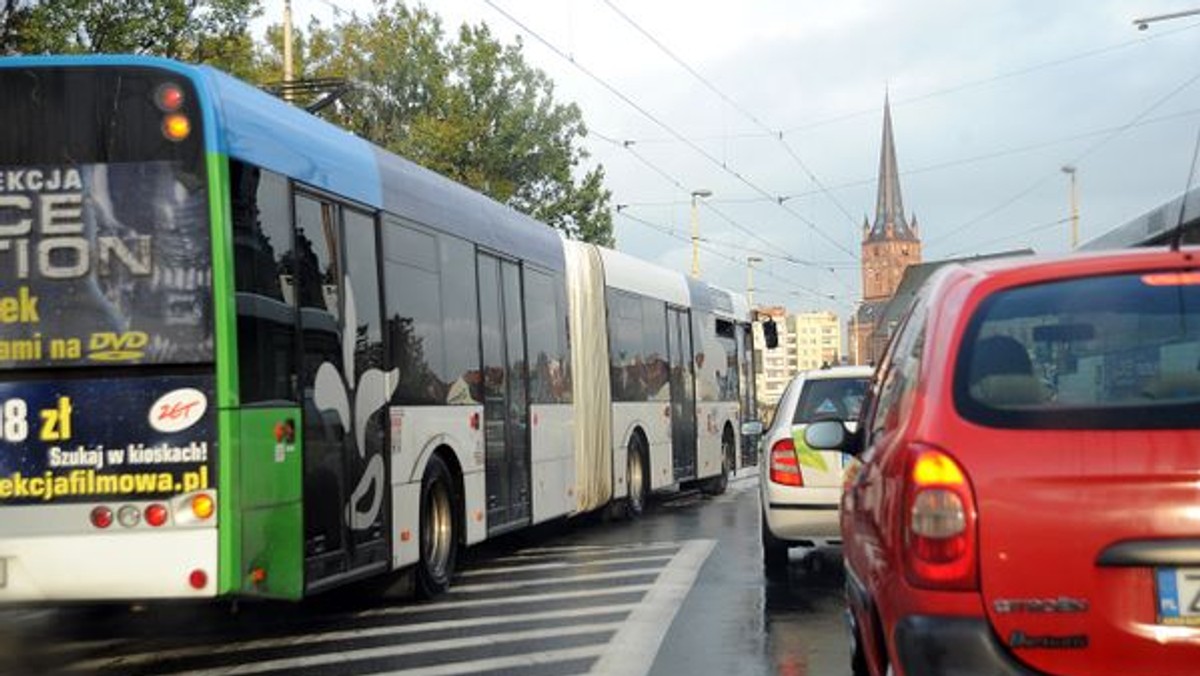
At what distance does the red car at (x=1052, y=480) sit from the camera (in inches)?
133

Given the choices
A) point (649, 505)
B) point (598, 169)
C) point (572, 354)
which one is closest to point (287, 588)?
point (572, 354)

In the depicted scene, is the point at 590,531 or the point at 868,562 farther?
the point at 590,531

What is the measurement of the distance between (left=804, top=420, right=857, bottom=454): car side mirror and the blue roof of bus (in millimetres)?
3352

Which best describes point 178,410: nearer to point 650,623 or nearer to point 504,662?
point 504,662

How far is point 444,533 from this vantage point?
9.71m

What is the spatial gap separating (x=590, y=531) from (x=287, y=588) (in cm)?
787

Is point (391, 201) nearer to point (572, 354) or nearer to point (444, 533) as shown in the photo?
point (444, 533)

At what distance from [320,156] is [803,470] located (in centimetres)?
427

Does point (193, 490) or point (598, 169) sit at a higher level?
point (598, 169)

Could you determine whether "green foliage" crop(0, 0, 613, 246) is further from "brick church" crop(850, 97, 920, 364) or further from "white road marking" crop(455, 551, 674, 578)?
"brick church" crop(850, 97, 920, 364)

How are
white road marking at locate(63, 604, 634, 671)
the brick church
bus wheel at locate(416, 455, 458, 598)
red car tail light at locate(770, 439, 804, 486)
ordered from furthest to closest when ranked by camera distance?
the brick church, red car tail light at locate(770, 439, 804, 486), bus wheel at locate(416, 455, 458, 598), white road marking at locate(63, 604, 634, 671)

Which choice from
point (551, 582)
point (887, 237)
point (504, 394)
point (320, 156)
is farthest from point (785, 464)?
point (887, 237)

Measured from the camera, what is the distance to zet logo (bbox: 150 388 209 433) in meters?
6.41

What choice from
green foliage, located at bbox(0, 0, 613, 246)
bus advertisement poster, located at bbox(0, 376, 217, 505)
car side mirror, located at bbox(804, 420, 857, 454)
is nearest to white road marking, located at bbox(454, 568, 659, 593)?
bus advertisement poster, located at bbox(0, 376, 217, 505)
